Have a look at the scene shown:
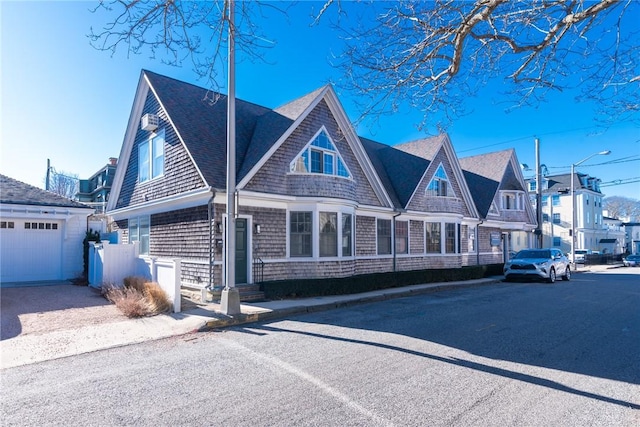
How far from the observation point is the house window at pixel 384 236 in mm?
17422

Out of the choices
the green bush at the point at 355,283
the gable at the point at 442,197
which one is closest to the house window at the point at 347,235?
the green bush at the point at 355,283

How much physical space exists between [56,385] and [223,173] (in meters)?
7.95

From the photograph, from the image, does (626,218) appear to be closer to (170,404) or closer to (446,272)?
(446,272)

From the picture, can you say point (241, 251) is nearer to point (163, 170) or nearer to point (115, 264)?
point (115, 264)

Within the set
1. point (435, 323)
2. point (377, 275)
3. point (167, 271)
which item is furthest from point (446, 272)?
point (167, 271)

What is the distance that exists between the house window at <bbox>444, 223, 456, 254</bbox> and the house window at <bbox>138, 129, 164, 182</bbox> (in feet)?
47.5

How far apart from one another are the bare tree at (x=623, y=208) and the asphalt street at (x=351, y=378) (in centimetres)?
9489

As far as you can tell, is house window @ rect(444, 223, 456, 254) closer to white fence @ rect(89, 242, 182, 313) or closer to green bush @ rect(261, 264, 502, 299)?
green bush @ rect(261, 264, 502, 299)

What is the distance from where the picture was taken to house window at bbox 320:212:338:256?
13.7m

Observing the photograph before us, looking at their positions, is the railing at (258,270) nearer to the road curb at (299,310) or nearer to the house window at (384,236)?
the road curb at (299,310)

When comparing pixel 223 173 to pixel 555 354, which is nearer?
pixel 555 354

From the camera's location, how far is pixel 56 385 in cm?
495

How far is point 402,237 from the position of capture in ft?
61.4

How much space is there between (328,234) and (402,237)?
20.4 ft
